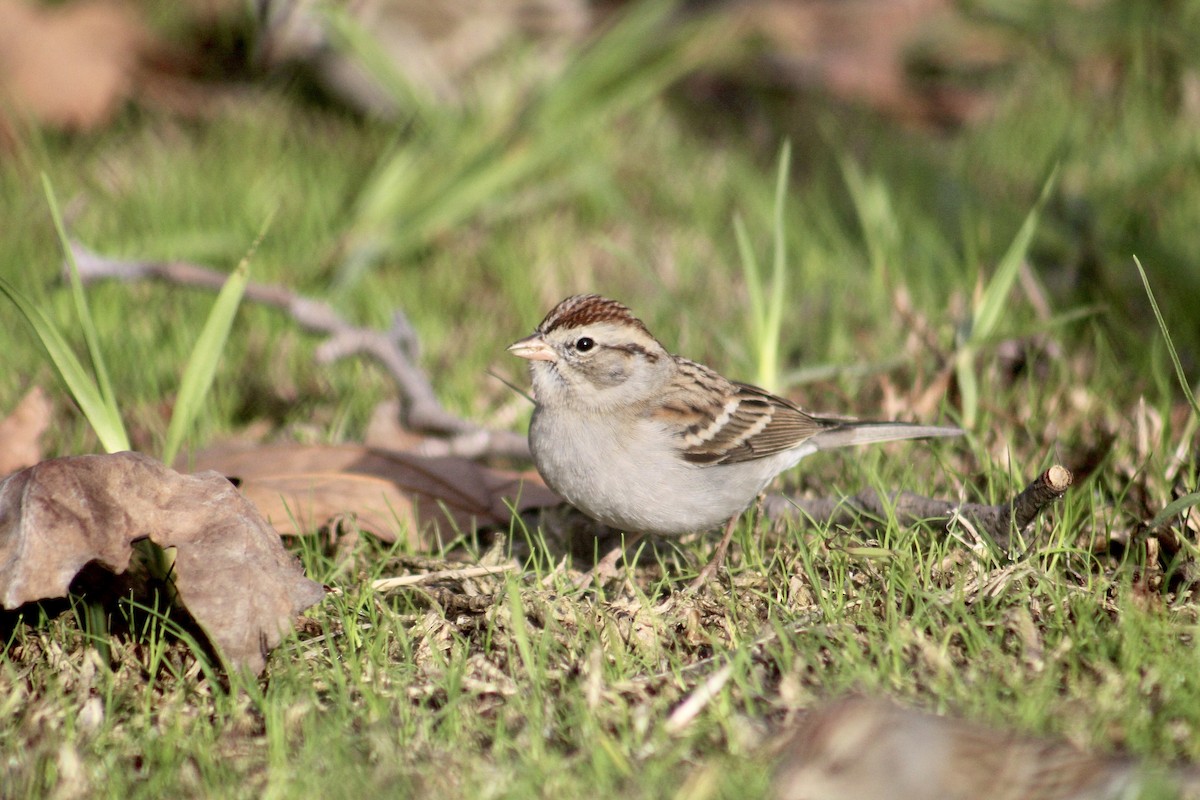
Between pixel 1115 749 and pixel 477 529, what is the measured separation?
6.68ft

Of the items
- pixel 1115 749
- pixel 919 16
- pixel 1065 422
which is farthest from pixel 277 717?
pixel 919 16

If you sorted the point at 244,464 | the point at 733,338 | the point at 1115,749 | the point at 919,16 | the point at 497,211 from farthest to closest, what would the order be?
the point at 919,16
the point at 497,211
the point at 733,338
the point at 244,464
the point at 1115,749

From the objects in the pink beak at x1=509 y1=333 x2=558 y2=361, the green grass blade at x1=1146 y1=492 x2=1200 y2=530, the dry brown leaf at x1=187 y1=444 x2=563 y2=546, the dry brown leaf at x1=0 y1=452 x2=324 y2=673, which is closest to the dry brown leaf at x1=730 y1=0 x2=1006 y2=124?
the pink beak at x1=509 y1=333 x2=558 y2=361

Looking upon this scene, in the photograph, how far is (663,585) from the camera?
12.1 feet

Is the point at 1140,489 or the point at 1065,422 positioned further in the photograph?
the point at 1065,422

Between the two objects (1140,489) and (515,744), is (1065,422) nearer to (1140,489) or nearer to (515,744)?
(1140,489)

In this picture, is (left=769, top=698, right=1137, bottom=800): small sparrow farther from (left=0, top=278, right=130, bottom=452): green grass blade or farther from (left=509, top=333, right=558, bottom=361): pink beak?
(left=0, top=278, right=130, bottom=452): green grass blade

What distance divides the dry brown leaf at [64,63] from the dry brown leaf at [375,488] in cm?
337

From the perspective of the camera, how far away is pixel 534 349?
12.8ft

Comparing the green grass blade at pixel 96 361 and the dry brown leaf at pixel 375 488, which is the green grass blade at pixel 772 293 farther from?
the green grass blade at pixel 96 361

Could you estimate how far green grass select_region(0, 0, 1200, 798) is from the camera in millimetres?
2834

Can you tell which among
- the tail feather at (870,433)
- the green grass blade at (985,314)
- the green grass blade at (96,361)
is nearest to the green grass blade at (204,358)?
the green grass blade at (96,361)

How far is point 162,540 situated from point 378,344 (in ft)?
4.72

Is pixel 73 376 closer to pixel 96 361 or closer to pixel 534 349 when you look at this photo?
pixel 96 361
